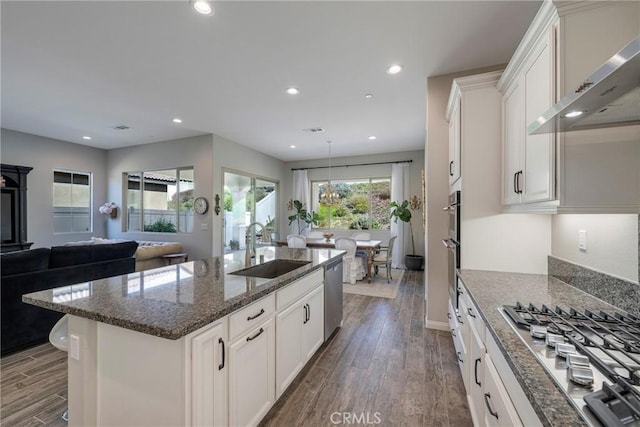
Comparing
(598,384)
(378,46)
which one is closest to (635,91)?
(598,384)

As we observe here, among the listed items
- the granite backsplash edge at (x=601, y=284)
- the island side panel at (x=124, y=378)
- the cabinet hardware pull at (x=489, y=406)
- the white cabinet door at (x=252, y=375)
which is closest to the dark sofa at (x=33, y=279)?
the island side panel at (x=124, y=378)

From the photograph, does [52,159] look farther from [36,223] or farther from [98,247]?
[98,247]

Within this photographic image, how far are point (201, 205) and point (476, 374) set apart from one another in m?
5.44

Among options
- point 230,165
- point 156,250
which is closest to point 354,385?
point 156,250

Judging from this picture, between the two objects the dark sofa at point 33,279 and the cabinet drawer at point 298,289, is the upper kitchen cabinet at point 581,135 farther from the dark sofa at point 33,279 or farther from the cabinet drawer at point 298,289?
the dark sofa at point 33,279

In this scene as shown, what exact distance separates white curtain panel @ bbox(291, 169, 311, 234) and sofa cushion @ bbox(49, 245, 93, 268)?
5.40 m

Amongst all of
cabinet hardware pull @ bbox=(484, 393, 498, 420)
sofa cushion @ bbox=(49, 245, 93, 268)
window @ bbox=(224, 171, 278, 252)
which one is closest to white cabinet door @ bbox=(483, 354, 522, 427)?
cabinet hardware pull @ bbox=(484, 393, 498, 420)

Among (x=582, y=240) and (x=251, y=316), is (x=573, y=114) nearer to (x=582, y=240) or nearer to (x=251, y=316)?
(x=582, y=240)

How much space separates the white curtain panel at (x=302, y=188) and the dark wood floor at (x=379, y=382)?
198 inches

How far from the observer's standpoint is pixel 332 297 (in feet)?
9.43

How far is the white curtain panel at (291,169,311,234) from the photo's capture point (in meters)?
8.02

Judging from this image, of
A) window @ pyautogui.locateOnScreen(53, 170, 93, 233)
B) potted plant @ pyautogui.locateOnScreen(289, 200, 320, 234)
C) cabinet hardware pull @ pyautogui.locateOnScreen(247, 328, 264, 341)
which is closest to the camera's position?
cabinet hardware pull @ pyautogui.locateOnScreen(247, 328, 264, 341)

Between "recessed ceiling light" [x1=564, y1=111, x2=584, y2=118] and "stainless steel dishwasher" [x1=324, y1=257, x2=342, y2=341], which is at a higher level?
"recessed ceiling light" [x1=564, y1=111, x2=584, y2=118]

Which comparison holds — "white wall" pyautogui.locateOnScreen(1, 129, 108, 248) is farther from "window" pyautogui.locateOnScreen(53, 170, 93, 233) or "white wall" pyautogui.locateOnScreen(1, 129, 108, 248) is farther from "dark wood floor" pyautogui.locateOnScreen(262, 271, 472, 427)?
"dark wood floor" pyautogui.locateOnScreen(262, 271, 472, 427)
